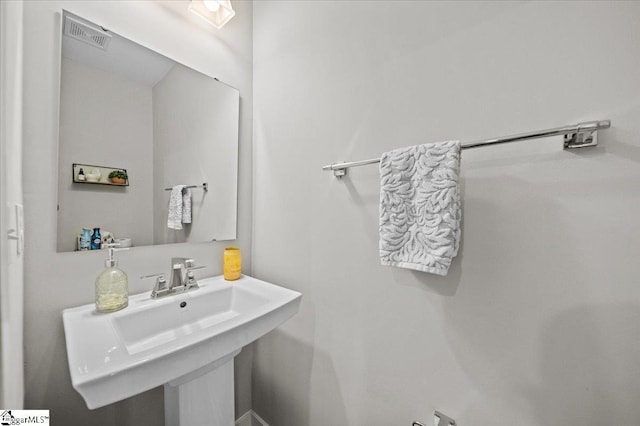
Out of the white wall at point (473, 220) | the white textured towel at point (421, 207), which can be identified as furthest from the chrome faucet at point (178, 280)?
the white textured towel at point (421, 207)

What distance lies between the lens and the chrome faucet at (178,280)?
0.94 m

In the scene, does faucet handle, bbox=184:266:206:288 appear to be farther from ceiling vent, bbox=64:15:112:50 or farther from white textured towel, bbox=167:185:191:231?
ceiling vent, bbox=64:15:112:50

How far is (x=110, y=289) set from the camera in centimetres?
81

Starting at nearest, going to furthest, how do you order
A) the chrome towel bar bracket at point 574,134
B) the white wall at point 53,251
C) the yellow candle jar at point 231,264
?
the chrome towel bar bracket at point 574,134, the white wall at point 53,251, the yellow candle jar at point 231,264

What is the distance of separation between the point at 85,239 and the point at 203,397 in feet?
2.24

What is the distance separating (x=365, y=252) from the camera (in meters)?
0.92

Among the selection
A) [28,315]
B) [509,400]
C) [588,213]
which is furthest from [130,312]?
[588,213]

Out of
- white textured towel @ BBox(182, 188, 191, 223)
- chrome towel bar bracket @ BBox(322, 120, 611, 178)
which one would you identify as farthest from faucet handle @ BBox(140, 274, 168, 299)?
chrome towel bar bracket @ BBox(322, 120, 611, 178)

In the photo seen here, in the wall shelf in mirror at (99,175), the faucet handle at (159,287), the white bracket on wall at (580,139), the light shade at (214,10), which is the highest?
A: the light shade at (214,10)

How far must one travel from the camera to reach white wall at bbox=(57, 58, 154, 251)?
32.1 inches

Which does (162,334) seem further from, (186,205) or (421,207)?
(421,207)

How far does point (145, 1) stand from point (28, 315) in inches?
47.6

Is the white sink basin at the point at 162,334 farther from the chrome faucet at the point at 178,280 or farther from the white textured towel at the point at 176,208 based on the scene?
the white textured towel at the point at 176,208

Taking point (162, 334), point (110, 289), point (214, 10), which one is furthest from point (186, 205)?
point (214, 10)
